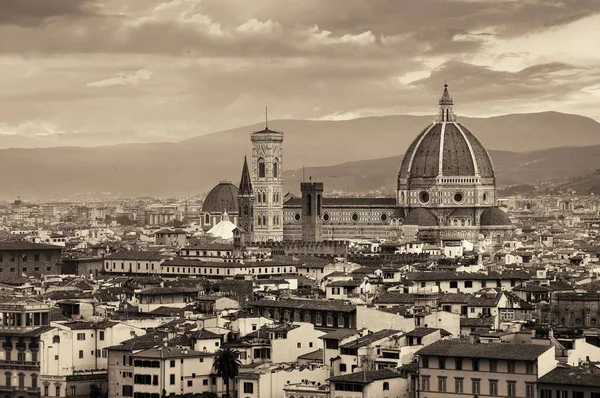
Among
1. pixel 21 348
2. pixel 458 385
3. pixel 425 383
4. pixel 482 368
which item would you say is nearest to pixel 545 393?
pixel 482 368

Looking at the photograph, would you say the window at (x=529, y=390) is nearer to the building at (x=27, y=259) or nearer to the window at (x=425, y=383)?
the window at (x=425, y=383)

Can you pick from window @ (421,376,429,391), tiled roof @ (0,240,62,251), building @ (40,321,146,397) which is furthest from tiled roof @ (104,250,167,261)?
window @ (421,376,429,391)

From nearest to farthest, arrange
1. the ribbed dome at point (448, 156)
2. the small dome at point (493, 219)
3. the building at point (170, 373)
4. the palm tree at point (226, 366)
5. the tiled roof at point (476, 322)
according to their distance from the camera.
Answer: the palm tree at point (226, 366) < the building at point (170, 373) < the tiled roof at point (476, 322) < the small dome at point (493, 219) < the ribbed dome at point (448, 156)

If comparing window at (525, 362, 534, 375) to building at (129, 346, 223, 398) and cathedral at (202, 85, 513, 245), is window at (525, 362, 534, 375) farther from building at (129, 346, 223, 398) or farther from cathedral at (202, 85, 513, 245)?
cathedral at (202, 85, 513, 245)

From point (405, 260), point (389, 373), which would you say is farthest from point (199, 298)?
point (405, 260)

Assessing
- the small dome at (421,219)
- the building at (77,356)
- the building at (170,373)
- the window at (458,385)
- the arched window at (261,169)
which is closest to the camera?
the window at (458,385)

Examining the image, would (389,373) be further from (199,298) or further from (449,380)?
(199,298)

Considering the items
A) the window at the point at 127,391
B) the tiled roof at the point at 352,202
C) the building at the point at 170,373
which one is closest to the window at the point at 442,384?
the building at the point at 170,373
